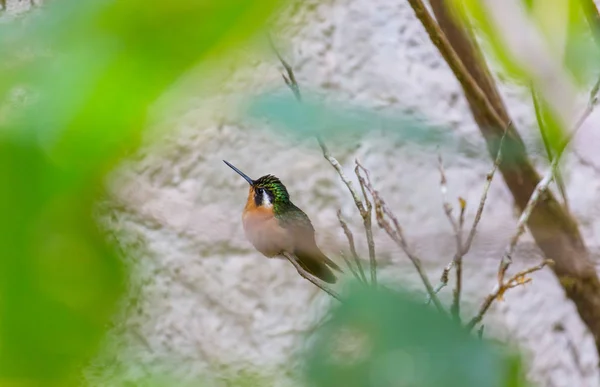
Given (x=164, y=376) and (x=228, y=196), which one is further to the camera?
(x=228, y=196)

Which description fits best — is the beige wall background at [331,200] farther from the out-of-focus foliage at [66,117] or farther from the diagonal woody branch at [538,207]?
the out-of-focus foliage at [66,117]

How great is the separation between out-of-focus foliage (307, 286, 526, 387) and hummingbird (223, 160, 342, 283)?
0.25 metres

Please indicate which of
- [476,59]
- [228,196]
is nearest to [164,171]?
[228,196]

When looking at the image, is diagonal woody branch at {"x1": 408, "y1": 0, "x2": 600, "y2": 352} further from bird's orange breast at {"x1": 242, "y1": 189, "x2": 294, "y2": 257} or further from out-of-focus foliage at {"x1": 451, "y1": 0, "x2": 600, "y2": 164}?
out-of-focus foliage at {"x1": 451, "y1": 0, "x2": 600, "y2": 164}

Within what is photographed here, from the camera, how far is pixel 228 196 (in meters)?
1.35

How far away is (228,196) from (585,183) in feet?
2.10

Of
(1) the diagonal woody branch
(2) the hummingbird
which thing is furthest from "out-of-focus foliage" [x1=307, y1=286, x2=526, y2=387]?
(1) the diagonal woody branch

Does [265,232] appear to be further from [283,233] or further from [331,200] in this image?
[331,200]

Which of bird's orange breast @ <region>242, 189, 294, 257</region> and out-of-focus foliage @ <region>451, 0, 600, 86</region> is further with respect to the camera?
bird's orange breast @ <region>242, 189, 294, 257</region>

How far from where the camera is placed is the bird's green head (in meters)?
0.56

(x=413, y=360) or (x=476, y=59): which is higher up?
(x=476, y=59)

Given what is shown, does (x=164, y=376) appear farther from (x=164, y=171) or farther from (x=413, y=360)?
(x=164, y=171)

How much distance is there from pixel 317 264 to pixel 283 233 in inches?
1.3

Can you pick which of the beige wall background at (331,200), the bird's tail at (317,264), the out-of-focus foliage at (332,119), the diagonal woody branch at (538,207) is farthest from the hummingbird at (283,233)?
the beige wall background at (331,200)
